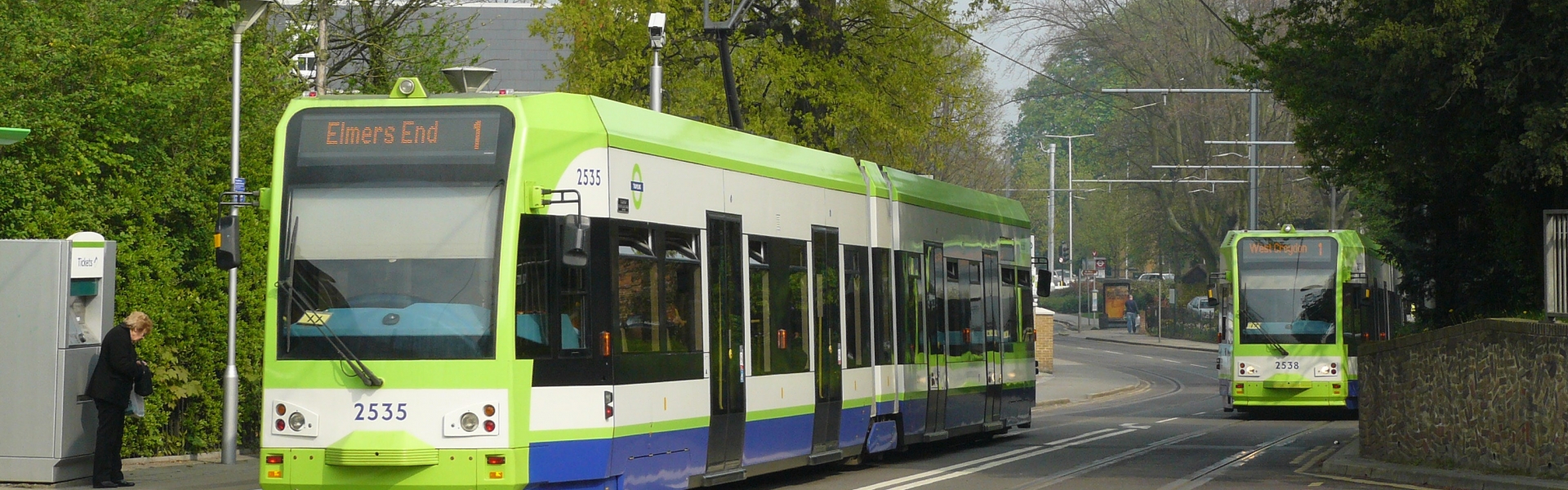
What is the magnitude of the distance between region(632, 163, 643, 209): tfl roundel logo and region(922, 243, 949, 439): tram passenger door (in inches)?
243

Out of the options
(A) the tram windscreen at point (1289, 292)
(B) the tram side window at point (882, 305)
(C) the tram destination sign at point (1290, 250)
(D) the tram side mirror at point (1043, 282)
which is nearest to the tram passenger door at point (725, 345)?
(B) the tram side window at point (882, 305)

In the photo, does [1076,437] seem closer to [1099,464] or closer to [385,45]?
[1099,464]

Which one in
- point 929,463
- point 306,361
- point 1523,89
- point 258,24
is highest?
point 258,24

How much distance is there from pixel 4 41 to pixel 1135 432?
14.5 m

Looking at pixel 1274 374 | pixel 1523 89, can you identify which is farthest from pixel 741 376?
pixel 1274 374

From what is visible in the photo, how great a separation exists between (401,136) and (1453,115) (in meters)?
9.57

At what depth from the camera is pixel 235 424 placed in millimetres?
16938

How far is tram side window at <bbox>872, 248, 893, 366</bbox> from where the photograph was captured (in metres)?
16.4

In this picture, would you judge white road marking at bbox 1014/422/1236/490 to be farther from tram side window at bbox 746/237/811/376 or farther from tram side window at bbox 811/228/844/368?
tram side window at bbox 746/237/811/376

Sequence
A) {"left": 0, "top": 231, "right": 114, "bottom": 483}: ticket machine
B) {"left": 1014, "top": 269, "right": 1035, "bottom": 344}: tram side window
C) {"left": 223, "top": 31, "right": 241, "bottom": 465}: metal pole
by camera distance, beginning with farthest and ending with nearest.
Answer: {"left": 1014, "top": 269, "right": 1035, "bottom": 344}: tram side window, {"left": 223, "top": 31, "right": 241, "bottom": 465}: metal pole, {"left": 0, "top": 231, "right": 114, "bottom": 483}: ticket machine

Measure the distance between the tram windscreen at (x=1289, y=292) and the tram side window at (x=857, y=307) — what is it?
481 inches

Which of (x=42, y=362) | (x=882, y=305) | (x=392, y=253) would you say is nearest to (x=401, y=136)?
(x=392, y=253)

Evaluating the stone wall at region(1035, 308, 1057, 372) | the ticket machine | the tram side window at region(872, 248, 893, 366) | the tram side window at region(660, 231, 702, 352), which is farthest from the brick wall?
the tram side window at region(660, 231, 702, 352)

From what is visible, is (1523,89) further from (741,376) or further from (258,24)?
(258,24)
